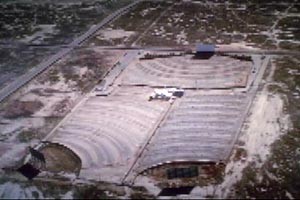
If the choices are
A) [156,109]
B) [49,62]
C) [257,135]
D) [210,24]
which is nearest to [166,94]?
[156,109]

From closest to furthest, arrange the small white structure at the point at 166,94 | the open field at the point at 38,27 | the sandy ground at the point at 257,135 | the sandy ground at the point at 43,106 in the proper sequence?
the sandy ground at the point at 257,135
the sandy ground at the point at 43,106
the small white structure at the point at 166,94
the open field at the point at 38,27

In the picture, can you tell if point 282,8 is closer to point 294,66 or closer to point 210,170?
point 294,66

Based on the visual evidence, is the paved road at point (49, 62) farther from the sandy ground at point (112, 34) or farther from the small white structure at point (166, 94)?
the small white structure at point (166, 94)

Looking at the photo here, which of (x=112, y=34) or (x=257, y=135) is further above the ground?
(x=257, y=135)

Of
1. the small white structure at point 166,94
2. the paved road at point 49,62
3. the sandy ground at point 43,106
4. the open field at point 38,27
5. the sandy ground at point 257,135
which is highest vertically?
the sandy ground at point 257,135

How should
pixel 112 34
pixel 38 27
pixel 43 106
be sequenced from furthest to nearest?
pixel 38 27, pixel 112 34, pixel 43 106

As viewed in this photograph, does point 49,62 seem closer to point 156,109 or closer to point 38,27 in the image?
point 38,27

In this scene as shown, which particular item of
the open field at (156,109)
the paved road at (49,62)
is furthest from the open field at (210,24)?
the paved road at (49,62)
